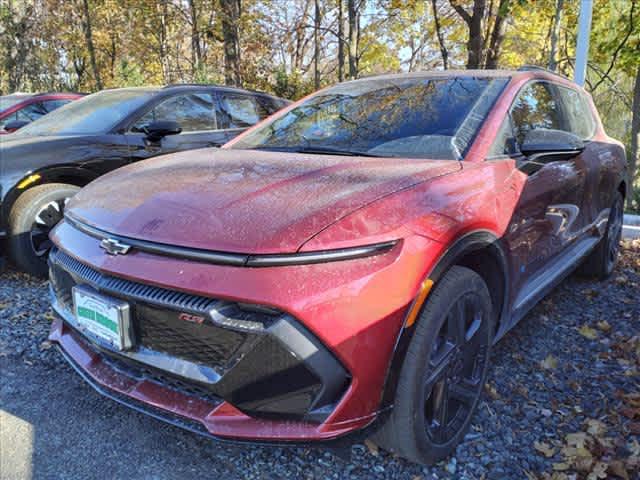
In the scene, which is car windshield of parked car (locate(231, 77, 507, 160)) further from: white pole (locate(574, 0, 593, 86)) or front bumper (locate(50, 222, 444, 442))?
white pole (locate(574, 0, 593, 86))

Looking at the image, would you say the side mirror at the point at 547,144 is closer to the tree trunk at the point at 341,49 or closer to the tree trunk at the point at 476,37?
the tree trunk at the point at 476,37

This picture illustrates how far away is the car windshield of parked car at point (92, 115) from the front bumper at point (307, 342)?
325 cm

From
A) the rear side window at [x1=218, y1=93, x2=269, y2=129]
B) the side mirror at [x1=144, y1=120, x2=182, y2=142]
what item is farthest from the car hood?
the rear side window at [x1=218, y1=93, x2=269, y2=129]

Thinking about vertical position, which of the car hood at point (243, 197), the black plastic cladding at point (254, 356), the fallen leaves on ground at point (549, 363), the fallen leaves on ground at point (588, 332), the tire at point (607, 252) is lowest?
the fallen leaves on ground at point (588, 332)

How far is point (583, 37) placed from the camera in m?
5.92

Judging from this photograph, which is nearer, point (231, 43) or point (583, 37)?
point (583, 37)

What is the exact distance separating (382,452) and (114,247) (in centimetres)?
137

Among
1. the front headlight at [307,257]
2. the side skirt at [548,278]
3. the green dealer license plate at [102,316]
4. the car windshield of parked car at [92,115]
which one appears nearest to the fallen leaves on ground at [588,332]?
the side skirt at [548,278]

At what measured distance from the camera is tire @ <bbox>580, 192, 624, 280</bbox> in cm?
402

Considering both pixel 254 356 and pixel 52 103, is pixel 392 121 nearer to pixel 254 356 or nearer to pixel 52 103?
pixel 254 356

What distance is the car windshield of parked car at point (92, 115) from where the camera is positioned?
4473mm

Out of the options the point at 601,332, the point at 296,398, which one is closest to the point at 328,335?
the point at 296,398

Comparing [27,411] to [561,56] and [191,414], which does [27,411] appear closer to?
[191,414]

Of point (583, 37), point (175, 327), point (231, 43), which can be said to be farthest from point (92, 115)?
point (231, 43)
